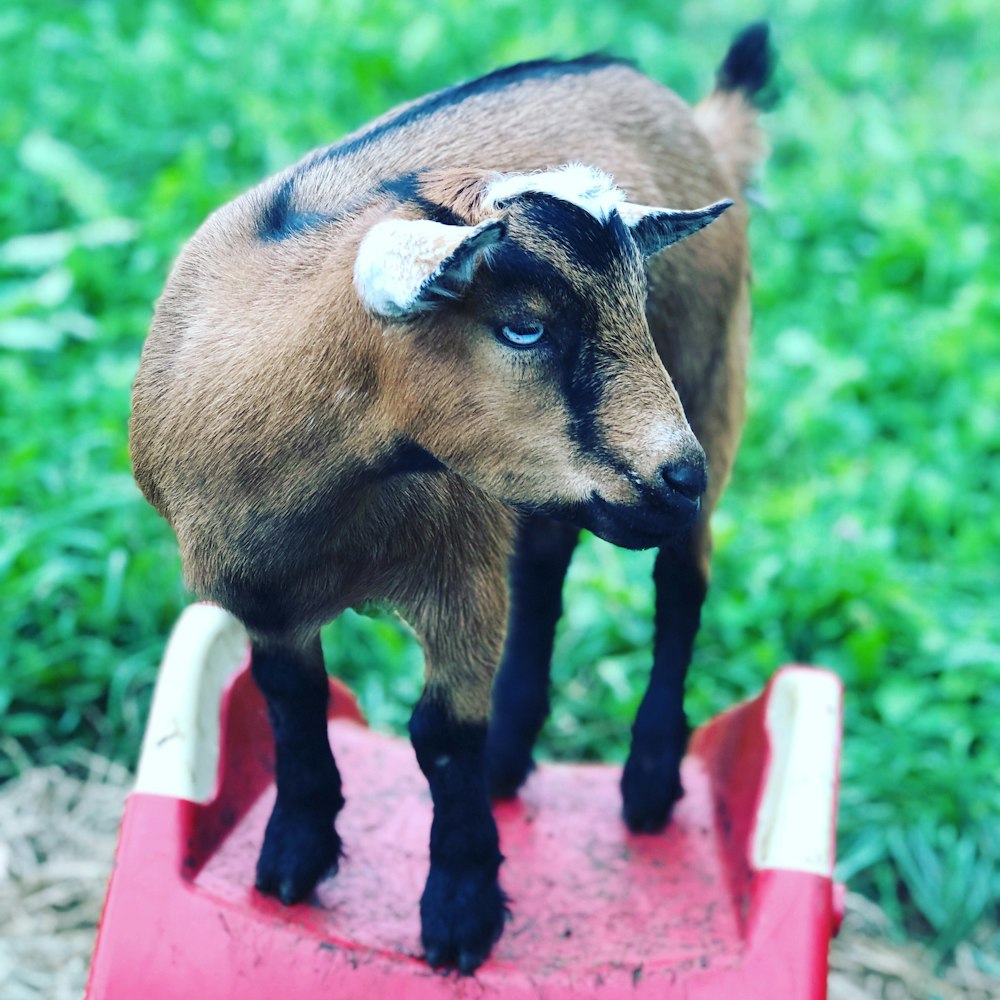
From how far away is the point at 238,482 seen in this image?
172 centimetres

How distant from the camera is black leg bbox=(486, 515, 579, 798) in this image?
2.58 meters

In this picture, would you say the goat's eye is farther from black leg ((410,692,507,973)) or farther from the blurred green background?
the blurred green background

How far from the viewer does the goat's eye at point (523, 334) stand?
155cm

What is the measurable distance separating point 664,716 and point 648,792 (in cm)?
16

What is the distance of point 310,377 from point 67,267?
305 cm

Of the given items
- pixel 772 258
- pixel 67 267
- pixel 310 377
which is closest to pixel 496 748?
pixel 310 377

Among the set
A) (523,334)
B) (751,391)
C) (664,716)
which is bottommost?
(664,716)

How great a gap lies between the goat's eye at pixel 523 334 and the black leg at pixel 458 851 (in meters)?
0.72

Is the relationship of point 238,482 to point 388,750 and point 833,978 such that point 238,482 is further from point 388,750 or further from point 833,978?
point 833,978

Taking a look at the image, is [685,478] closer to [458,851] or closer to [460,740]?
[460,740]

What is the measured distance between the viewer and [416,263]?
149cm

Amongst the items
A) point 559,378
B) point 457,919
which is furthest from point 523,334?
point 457,919

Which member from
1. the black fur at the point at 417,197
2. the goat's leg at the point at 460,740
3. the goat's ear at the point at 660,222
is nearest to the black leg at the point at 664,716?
the goat's leg at the point at 460,740

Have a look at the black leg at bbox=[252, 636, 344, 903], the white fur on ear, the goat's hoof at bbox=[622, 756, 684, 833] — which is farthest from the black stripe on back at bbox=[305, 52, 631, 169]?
the goat's hoof at bbox=[622, 756, 684, 833]
